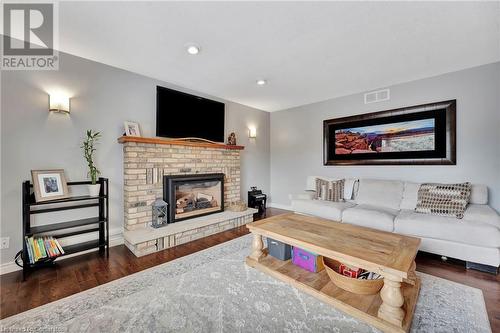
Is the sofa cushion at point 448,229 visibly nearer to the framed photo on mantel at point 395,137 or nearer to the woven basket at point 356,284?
the framed photo on mantel at point 395,137

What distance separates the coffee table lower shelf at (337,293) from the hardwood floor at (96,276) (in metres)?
0.50

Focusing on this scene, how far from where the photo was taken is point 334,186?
3561 millimetres

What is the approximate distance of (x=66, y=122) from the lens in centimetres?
243

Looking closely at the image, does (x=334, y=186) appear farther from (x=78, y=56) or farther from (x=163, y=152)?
(x=78, y=56)

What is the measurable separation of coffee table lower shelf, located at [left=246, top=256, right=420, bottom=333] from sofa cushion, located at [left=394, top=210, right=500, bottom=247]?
80 cm

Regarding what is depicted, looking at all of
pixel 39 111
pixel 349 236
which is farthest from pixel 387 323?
pixel 39 111

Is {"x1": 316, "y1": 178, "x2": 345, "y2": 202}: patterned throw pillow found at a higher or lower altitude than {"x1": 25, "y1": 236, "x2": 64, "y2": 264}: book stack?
higher

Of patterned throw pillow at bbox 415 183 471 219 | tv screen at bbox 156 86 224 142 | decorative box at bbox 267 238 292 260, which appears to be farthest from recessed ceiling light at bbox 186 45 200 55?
patterned throw pillow at bbox 415 183 471 219

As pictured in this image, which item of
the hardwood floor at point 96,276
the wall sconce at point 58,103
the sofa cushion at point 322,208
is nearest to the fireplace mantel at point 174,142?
the wall sconce at point 58,103

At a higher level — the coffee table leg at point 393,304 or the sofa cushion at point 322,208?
the sofa cushion at point 322,208

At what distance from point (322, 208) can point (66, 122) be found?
11.6 feet

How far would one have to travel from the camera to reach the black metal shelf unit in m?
2.00

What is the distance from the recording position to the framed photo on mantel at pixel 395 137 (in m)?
2.96

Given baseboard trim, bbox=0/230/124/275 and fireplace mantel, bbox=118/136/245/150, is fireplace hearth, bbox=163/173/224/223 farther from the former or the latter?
baseboard trim, bbox=0/230/124/275
